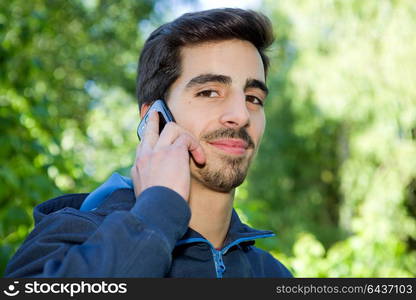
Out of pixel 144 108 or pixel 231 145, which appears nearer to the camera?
pixel 231 145

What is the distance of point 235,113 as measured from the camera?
1583 millimetres

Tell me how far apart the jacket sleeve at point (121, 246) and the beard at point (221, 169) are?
16.2 inches

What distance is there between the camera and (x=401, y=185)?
8258 mm

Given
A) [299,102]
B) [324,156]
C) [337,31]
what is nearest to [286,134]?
[324,156]

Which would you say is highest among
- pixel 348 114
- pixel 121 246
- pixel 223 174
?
pixel 348 114

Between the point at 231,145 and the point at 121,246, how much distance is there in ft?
2.03

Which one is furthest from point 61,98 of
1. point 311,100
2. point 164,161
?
point 164,161

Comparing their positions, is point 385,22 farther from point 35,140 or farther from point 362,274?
point 35,140

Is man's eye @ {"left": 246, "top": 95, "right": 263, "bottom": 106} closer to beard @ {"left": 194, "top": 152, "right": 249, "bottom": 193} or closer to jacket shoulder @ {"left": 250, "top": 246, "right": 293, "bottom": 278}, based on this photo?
beard @ {"left": 194, "top": 152, "right": 249, "bottom": 193}

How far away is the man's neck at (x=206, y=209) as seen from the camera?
163 centimetres

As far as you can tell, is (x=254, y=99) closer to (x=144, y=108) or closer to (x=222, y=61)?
(x=222, y=61)

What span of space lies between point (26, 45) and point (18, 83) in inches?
7.2

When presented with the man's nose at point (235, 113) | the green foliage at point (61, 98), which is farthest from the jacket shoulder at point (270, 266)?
the green foliage at point (61, 98)

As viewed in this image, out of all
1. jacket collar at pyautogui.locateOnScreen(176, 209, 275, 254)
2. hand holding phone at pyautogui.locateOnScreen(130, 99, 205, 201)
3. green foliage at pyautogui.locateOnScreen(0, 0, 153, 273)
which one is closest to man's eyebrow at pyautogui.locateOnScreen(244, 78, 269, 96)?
hand holding phone at pyautogui.locateOnScreen(130, 99, 205, 201)
